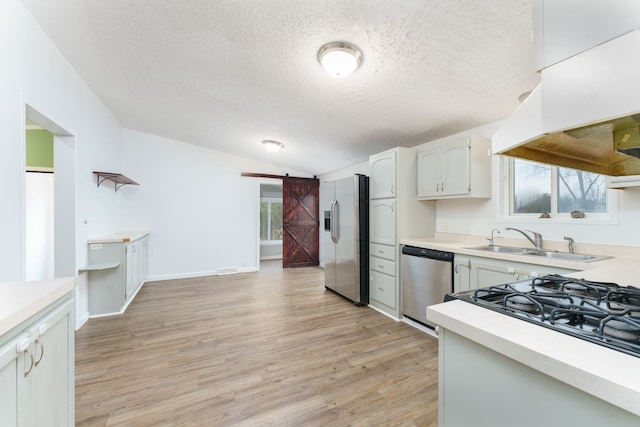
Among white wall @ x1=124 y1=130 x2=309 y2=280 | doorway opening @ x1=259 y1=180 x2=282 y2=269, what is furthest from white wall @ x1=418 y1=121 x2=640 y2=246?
doorway opening @ x1=259 y1=180 x2=282 y2=269

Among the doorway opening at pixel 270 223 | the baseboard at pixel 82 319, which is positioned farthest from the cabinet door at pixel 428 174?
the doorway opening at pixel 270 223

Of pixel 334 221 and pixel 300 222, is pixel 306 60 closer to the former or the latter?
pixel 334 221

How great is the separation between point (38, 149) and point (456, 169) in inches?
212

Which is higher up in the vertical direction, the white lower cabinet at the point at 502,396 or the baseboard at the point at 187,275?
the white lower cabinet at the point at 502,396

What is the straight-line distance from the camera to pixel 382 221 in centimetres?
339

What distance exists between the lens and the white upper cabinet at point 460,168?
2727 mm

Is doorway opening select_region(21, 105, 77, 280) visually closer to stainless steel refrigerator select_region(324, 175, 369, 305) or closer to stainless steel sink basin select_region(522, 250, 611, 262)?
stainless steel refrigerator select_region(324, 175, 369, 305)

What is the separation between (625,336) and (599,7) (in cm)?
78

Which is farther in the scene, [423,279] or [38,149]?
[38,149]

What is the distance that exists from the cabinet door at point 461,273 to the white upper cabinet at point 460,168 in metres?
0.74

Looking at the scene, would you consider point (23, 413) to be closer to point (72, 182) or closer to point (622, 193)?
point (72, 182)

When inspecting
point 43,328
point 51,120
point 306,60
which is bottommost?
point 43,328

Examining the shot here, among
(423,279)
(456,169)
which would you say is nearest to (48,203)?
(423,279)

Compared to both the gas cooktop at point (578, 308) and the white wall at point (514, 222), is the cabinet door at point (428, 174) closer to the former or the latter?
the white wall at point (514, 222)
